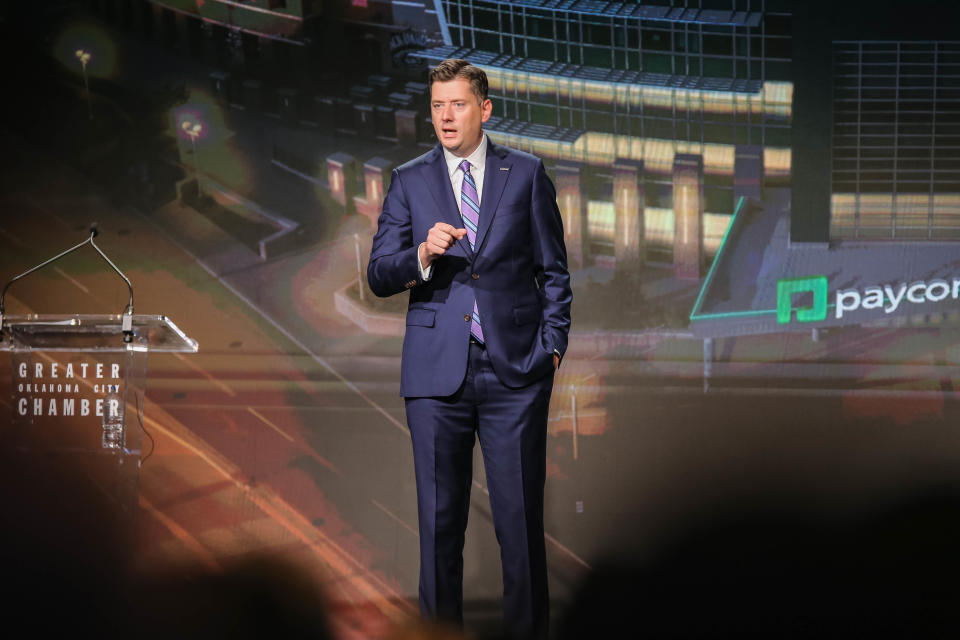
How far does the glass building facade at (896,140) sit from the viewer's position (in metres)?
4.27

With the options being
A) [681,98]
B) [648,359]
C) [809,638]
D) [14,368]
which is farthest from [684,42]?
[14,368]

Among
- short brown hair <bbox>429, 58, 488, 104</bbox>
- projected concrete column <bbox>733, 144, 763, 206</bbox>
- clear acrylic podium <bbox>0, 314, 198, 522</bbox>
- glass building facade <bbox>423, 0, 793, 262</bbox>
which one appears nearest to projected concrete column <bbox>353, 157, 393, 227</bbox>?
glass building facade <bbox>423, 0, 793, 262</bbox>

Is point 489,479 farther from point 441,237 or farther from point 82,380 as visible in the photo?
point 82,380

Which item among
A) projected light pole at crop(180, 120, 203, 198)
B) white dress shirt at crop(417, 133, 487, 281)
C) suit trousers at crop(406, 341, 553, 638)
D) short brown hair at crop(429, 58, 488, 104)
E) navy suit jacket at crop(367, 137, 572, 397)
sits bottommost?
suit trousers at crop(406, 341, 553, 638)

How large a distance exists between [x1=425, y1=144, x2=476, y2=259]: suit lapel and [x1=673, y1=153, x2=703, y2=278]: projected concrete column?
1913mm

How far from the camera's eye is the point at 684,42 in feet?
14.1

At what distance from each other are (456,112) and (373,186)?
1.97 meters

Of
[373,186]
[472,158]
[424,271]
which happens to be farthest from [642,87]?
[424,271]

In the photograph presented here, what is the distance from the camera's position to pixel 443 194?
2654mm

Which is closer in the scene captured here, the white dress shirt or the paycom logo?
the white dress shirt

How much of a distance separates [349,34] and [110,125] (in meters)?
1.11

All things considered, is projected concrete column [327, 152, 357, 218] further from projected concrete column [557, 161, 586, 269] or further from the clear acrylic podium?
the clear acrylic podium

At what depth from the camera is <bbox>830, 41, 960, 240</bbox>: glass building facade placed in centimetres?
427

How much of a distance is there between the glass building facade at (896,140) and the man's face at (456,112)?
2.28m
